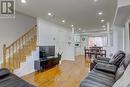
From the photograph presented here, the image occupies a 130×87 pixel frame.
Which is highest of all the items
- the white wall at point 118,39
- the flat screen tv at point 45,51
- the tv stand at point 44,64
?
the white wall at point 118,39

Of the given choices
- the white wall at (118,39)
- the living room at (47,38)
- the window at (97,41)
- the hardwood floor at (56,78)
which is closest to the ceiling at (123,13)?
the living room at (47,38)

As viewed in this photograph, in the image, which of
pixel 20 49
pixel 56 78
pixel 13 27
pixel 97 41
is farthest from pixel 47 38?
pixel 97 41

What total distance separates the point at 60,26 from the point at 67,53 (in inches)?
80.2

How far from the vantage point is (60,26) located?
7.92 meters

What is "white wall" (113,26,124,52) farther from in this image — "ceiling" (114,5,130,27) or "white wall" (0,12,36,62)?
"white wall" (0,12,36,62)

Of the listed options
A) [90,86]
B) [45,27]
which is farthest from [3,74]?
[45,27]

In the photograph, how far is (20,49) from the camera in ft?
18.1

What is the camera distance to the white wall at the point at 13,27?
4.89 meters

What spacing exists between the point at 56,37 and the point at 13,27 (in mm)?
2669

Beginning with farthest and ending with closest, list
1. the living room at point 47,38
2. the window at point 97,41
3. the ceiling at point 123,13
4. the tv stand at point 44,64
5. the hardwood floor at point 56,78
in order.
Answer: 1. the window at point 97,41
2. the tv stand at point 44,64
3. the living room at point 47,38
4. the hardwood floor at point 56,78
5. the ceiling at point 123,13

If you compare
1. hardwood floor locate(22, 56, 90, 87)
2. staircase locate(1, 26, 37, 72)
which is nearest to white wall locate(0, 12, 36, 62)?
staircase locate(1, 26, 37, 72)

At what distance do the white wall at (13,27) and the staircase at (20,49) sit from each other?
29 cm

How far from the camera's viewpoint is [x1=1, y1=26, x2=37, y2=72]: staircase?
4.53 metres

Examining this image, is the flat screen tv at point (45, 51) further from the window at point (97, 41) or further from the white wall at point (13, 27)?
the window at point (97, 41)
